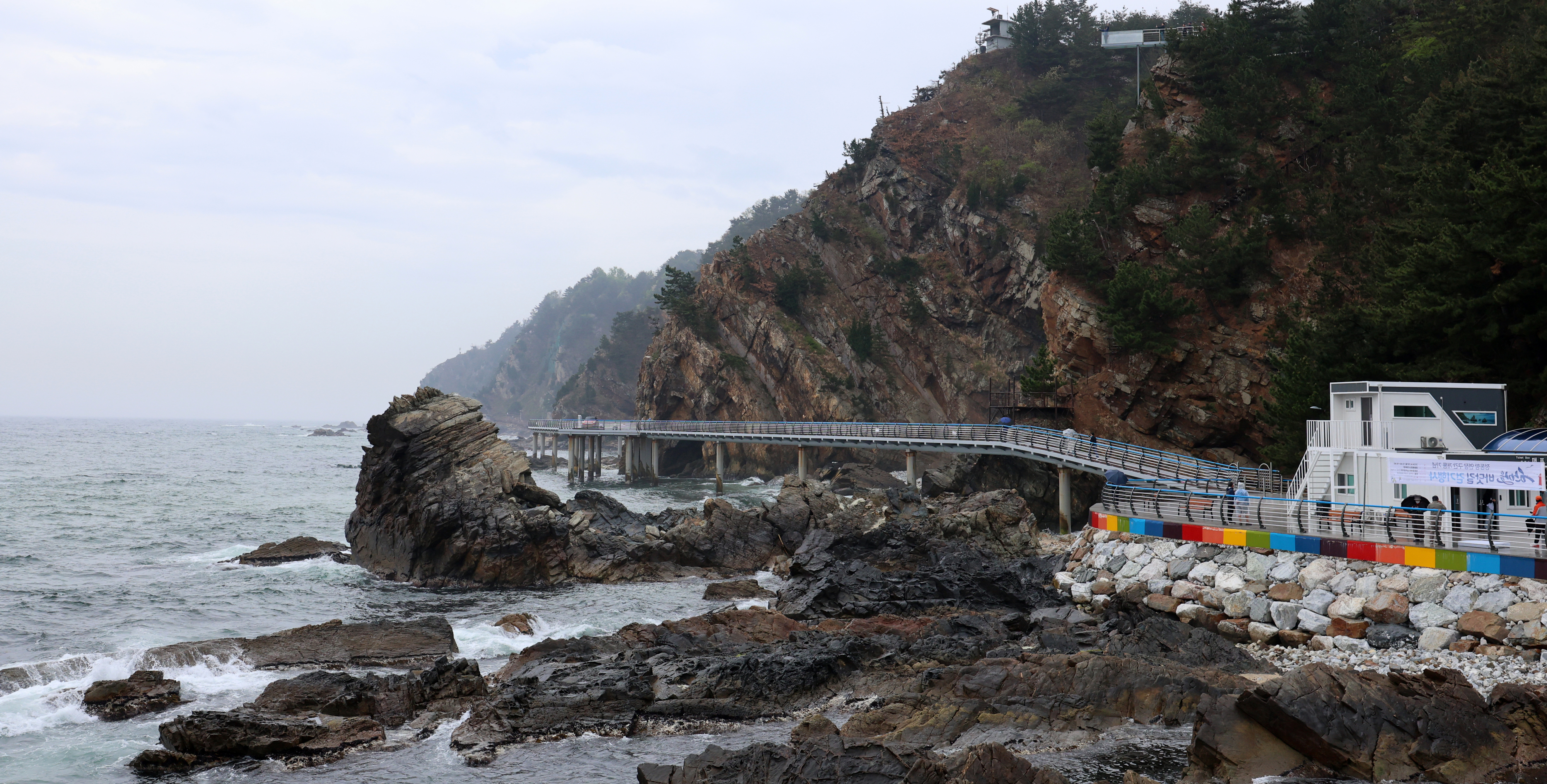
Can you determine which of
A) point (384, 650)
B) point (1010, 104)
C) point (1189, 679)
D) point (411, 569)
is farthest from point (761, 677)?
point (1010, 104)

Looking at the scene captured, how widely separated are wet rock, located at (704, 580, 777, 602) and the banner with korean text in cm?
1463

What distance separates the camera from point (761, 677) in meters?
14.8

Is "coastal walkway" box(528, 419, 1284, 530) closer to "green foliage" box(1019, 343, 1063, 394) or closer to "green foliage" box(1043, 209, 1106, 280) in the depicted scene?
"green foliage" box(1019, 343, 1063, 394)

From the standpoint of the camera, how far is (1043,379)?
40.5m

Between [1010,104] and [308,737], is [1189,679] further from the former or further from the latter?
[1010,104]

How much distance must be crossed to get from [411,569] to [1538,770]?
1066 inches

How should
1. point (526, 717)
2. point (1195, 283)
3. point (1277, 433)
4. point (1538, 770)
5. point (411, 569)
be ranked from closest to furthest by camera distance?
point (1538, 770) → point (526, 717) → point (1277, 433) → point (411, 569) → point (1195, 283)

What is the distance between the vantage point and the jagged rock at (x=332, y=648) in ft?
58.0

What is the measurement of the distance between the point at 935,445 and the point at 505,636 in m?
24.2

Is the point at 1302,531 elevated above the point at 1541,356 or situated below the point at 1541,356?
below

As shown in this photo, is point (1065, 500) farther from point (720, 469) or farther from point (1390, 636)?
point (720, 469)

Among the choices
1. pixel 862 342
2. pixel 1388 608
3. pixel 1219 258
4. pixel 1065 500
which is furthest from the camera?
pixel 862 342

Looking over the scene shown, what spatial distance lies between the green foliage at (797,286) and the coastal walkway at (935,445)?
1254 cm

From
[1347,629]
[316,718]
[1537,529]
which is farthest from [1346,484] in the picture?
[316,718]
